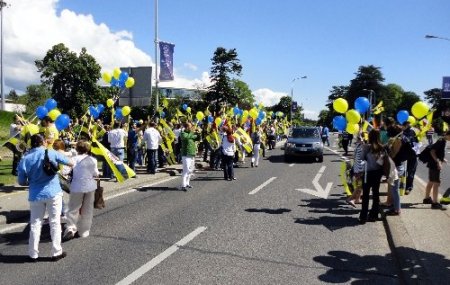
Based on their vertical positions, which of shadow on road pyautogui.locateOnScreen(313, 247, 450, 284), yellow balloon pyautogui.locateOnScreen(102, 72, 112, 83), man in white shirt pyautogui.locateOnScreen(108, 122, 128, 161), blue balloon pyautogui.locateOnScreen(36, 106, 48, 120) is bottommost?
shadow on road pyautogui.locateOnScreen(313, 247, 450, 284)

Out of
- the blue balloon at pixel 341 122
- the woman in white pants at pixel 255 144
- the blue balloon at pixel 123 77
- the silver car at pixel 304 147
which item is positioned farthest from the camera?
the silver car at pixel 304 147

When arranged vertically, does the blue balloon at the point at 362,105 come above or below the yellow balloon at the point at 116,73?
below

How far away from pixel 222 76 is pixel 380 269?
2078 inches

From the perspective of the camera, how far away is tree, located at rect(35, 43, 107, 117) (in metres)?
55.2

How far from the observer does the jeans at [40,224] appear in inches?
211

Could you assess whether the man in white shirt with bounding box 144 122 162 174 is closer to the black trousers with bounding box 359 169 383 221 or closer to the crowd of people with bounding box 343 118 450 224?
the crowd of people with bounding box 343 118 450 224

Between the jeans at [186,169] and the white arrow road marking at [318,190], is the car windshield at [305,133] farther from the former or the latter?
the jeans at [186,169]

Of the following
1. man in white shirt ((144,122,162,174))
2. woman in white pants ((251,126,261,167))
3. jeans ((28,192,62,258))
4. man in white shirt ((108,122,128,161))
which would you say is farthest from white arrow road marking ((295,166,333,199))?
jeans ((28,192,62,258))

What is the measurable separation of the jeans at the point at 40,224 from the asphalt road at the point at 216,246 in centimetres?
19

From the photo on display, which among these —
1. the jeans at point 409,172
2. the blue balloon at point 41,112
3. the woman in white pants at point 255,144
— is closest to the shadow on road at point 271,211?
the jeans at point 409,172

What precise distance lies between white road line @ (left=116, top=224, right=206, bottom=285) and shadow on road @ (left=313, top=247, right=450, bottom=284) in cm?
200

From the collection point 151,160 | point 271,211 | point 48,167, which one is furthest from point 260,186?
point 48,167

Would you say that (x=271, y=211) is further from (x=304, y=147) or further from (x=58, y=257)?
(x=304, y=147)

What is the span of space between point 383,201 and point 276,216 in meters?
2.94
